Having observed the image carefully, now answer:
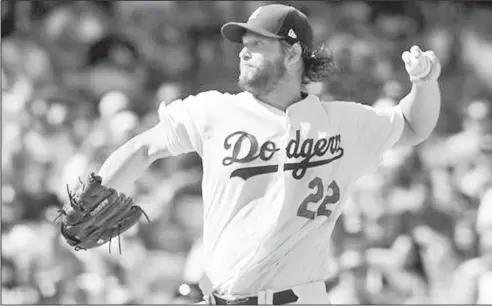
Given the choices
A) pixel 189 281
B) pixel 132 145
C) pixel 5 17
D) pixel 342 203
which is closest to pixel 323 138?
pixel 342 203

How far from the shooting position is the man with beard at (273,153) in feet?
11.8

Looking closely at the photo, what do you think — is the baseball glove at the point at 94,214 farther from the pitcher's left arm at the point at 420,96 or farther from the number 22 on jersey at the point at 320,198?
the pitcher's left arm at the point at 420,96

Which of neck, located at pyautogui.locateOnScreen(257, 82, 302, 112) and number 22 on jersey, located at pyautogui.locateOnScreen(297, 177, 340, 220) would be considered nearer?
number 22 on jersey, located at pyautogui.locateOnScreen(297, 177, 340, 220)

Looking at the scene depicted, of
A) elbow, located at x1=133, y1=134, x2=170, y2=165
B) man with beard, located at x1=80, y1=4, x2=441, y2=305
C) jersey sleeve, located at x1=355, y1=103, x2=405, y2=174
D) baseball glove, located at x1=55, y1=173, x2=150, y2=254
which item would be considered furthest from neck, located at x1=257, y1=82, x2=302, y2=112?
baseball glove, located at x1=55, y1=173, x2=150, y2=254

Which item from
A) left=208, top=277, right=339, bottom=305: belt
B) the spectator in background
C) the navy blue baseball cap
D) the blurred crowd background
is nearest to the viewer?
left=208, top=277, right=339, bottom=305: belt

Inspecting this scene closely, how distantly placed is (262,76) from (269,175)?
35cm

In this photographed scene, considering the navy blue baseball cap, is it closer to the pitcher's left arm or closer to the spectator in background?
the pitcher's left arm

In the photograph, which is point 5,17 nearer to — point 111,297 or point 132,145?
point 111,297

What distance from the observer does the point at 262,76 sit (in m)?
3.67

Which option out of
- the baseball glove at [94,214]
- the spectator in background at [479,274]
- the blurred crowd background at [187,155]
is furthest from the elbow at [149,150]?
the spectator in background at [479,274]

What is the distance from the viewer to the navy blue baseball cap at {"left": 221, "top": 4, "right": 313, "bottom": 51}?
369 cm

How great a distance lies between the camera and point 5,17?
7434 mm

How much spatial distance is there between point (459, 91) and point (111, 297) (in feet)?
9.51

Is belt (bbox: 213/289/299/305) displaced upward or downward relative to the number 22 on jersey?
downward
